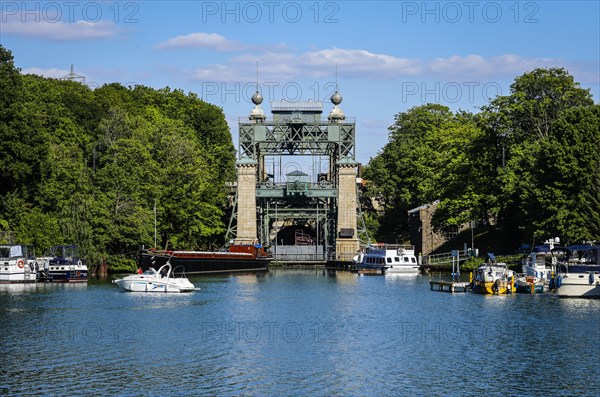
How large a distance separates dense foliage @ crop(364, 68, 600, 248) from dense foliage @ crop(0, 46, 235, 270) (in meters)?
24.3

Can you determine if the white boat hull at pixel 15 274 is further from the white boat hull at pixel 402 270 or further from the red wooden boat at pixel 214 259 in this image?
the white boat hull at pixel 402 270

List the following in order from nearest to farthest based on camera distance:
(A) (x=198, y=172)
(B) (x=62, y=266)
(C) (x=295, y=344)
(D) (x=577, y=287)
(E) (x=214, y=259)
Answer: (C) (x=295, y=344)
(D) (x=577, y=287)
(B) (x=62, y=266)
(E) (x=214, y=259)
(A) (x=198, y=172)

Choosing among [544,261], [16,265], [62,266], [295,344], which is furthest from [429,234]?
[295,344]

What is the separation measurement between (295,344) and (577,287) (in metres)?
28.4

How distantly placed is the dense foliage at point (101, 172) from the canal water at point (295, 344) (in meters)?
16.4

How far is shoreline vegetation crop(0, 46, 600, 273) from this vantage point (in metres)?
91.4

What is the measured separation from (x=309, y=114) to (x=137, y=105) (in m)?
31.7

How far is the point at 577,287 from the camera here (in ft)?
243

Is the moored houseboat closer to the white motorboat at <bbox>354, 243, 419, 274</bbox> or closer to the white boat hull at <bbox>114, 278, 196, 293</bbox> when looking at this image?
the white boat hull at <bbox>114, 278, 196, 293</bbox>

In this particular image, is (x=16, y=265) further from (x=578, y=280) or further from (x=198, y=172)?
(x=578, y=280)

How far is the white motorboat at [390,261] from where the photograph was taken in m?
109

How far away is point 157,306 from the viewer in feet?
229

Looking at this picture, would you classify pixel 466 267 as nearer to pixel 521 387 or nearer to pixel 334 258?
pixel 334 258

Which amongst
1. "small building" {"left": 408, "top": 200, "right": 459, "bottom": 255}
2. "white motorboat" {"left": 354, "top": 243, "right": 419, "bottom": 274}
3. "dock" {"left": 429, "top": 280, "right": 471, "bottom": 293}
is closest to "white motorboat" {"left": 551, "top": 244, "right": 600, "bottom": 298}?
"dock" {"left": 429, "top": 280, "right": 471, "bottom": 293}
